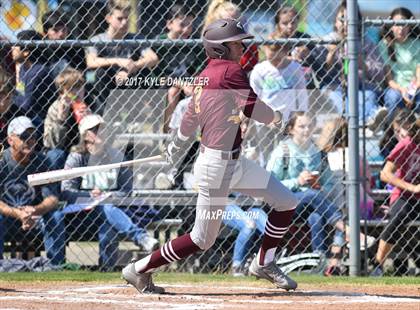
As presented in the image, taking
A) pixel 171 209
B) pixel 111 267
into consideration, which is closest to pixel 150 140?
pixel 171 209

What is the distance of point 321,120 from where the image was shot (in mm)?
8555

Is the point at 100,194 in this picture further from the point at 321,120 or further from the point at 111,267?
the point at 321,120

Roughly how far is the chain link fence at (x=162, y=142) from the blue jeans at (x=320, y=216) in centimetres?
1

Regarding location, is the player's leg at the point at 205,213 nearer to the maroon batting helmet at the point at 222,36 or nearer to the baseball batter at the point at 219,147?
the baseball batter at the point at 219,147

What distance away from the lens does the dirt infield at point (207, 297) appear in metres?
5.84

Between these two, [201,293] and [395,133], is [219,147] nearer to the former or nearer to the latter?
[201,293]

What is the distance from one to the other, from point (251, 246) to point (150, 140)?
1.33m

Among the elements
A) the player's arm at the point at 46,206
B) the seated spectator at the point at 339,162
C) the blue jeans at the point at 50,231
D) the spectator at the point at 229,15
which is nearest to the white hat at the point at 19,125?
the player's arm at the point at 46,206

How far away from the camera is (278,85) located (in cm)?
851

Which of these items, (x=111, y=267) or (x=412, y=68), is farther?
(x=412, y=68)

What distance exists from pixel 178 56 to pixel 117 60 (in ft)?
1.83

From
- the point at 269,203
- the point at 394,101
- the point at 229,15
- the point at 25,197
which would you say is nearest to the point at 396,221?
the point at 394,101

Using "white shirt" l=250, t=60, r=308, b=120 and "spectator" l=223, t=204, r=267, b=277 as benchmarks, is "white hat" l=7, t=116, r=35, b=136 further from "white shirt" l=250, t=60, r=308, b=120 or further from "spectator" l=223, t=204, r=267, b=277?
"white shirt" l=250, t=60, r=308, b=120

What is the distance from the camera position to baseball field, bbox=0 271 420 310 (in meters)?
5.89
